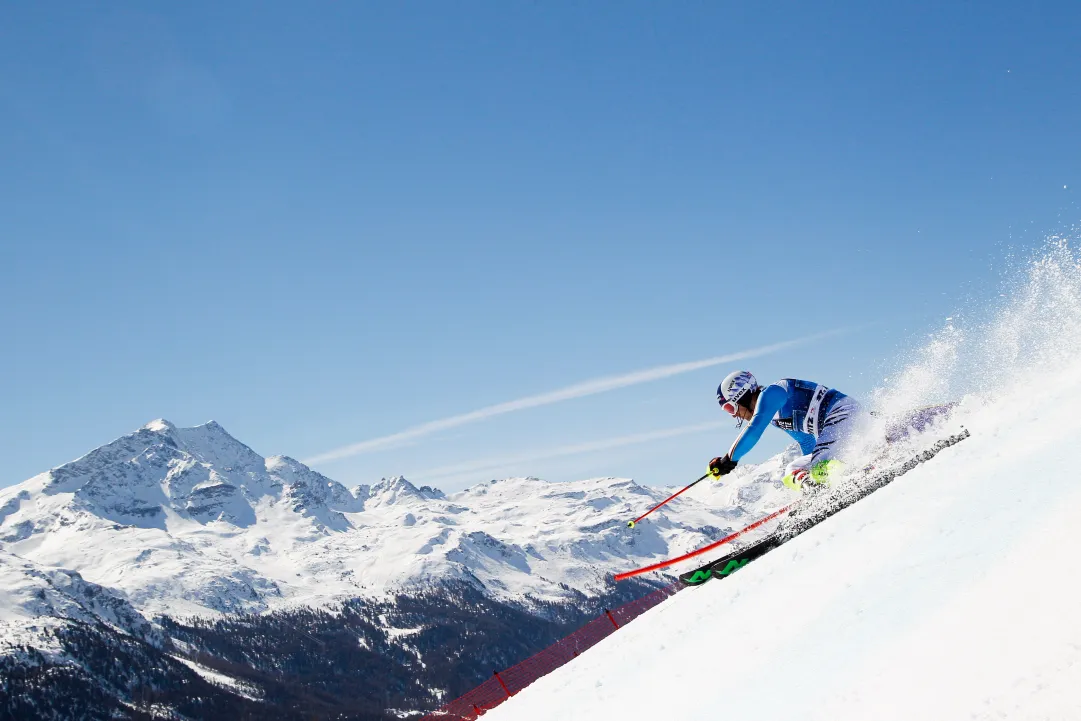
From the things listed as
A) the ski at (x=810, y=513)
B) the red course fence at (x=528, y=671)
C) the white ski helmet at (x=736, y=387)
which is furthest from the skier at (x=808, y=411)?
the red course fence at (x=528, y=671)

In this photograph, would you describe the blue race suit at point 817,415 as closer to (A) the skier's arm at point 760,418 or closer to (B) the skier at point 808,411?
(B) the skier at point 808,411

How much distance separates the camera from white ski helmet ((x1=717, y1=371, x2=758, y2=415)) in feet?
38.6

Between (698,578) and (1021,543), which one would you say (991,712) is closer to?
(1021,543)

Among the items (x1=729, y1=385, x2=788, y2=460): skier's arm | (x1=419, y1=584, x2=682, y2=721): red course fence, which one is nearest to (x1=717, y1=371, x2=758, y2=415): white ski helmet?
(x1=729, y1=385, x2=788, y2=460): skier's arm

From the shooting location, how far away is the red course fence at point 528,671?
12.4 meters

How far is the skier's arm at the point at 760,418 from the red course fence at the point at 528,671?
2515mm

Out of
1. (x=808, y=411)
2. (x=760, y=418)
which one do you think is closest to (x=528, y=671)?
(x=760, y=418)

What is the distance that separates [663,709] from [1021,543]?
2.90m

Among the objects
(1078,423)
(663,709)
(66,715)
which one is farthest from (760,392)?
(66,715)

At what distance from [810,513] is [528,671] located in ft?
20.5

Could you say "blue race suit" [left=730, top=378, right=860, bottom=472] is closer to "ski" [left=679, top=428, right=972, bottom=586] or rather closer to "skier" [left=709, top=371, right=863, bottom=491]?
"skier" [left=709, top=371, right=863, bottom=491]

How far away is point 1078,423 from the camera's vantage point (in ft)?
21.5

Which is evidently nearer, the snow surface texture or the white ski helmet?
the snow surface texture

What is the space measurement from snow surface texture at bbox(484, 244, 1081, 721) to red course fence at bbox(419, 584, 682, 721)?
3564 mm
